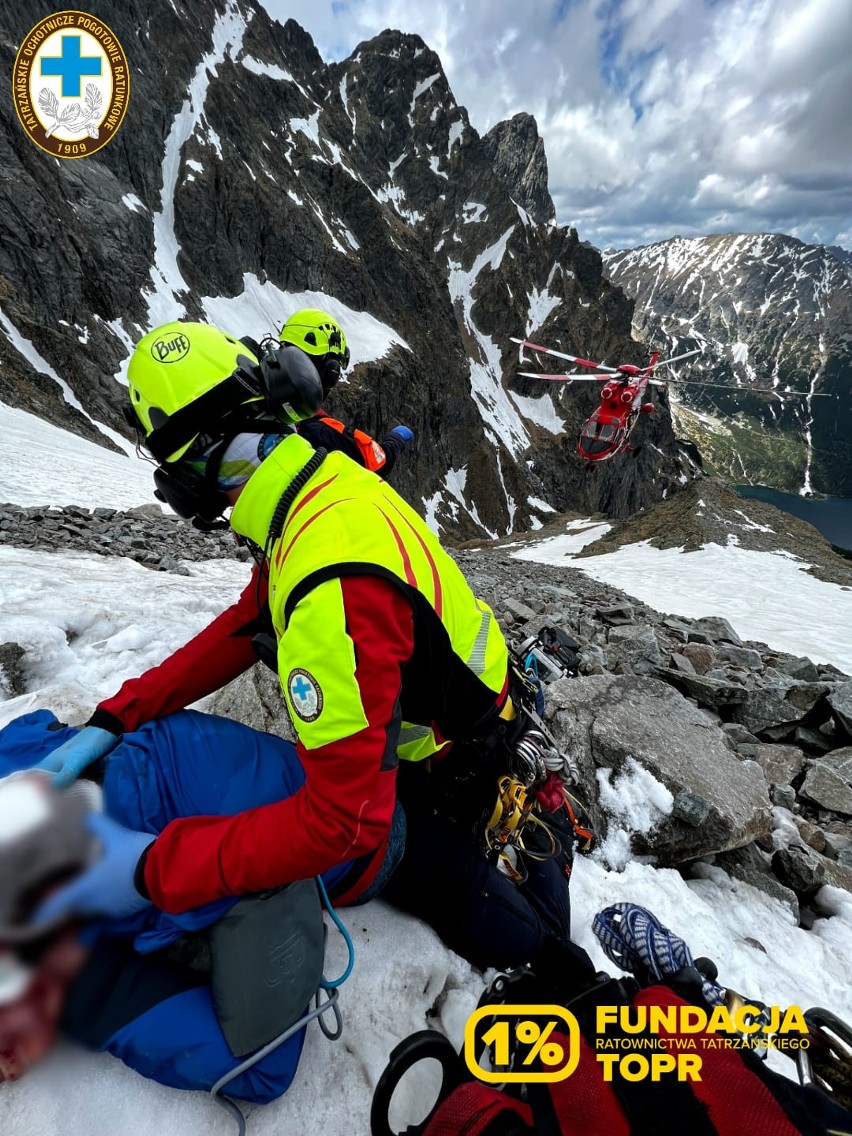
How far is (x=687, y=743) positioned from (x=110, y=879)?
4704 mm

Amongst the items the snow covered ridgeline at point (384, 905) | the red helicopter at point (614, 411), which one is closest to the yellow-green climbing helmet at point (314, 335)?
the snow covered ridgeline at point (384, 905)

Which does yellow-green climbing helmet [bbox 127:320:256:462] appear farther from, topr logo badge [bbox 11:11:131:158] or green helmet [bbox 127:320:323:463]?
topr logo badge [bbox 11:11:131:158]

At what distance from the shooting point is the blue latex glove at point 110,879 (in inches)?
77.2

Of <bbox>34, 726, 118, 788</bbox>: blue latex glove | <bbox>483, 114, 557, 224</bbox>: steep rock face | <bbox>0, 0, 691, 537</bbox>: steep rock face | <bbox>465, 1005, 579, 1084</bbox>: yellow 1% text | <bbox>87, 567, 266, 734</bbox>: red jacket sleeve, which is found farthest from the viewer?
<bbox>483, 114, 557, 224</bbox>: steep rock face

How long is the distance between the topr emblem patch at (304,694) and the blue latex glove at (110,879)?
33.4 inches

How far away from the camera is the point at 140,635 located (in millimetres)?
5555

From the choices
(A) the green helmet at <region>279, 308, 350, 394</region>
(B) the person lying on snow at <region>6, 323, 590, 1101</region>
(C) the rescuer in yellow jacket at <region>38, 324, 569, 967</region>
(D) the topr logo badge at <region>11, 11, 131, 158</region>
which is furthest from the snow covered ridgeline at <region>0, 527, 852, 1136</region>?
(D) the topr logo badge at <region>11, 11, 131, 158</region>

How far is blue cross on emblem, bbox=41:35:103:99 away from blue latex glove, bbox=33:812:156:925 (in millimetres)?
40734

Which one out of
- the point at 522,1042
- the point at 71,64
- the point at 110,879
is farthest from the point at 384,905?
the point at 71,64

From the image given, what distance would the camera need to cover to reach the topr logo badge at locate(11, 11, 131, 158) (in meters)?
27.8

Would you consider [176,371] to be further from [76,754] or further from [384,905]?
[384,905]

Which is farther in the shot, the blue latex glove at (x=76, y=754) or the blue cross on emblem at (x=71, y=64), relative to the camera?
the blue cross on emblem at (x=71, y=64)

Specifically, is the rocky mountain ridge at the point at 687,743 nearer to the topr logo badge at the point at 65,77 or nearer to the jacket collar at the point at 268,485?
the jacket collar at the point at 268,485

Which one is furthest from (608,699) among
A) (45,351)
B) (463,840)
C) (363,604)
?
(45,351)
